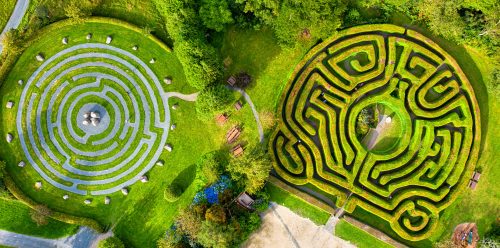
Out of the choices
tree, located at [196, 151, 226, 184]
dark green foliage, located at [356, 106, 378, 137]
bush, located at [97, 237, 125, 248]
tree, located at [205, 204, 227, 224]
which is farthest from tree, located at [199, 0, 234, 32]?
bush, located at [97, 237, 125, 248]

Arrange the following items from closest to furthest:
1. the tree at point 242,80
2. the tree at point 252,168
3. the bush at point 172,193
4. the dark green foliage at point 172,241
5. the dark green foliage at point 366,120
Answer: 1. the tree at point 252,168
2. the dark green foliage at point 172,241
3. the bush at point 172,193
4. the tree at point 242,80
5. the dark green foliage at point 366,120

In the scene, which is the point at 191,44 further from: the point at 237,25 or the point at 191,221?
the point at 191,221

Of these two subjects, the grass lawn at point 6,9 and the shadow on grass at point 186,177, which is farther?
the grass lawn at point 6,9

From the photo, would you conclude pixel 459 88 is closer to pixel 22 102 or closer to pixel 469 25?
pixel 469 25

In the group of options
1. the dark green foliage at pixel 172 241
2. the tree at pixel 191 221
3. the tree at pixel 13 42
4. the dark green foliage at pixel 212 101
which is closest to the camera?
the dark green foliage at pixel 212 101

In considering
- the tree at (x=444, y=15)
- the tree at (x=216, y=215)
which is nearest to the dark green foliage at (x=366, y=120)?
the tree at (x=444, y=15)

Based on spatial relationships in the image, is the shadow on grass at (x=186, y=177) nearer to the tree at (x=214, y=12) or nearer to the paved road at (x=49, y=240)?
the paved road at (x=49, y=240)

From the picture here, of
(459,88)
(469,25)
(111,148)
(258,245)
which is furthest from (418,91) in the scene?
(111,148)

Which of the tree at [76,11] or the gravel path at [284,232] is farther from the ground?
the tree at [76,11]

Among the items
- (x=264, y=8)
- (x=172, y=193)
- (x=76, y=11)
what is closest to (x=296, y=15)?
(x=264, y=8)
